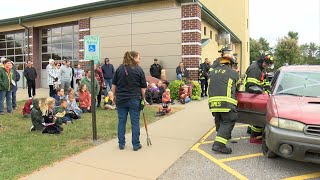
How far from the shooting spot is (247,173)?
197 inches

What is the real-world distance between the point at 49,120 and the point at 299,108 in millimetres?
5508

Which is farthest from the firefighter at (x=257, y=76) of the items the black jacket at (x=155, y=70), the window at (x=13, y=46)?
the window at (x=13, y=46)

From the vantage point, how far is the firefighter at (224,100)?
19.2 feet

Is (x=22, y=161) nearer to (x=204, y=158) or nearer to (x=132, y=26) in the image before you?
(x=204, y=158)

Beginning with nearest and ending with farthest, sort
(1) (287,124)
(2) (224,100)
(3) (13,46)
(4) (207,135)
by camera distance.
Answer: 1. (1) (287,124)
2. (2) (224,100)
3. (4) (207,135)
4. (3) (13,46)

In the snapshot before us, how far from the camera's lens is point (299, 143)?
14.6 feet

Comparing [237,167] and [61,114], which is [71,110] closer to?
[61,114]

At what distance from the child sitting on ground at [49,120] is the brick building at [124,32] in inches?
342

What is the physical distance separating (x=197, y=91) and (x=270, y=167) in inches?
358

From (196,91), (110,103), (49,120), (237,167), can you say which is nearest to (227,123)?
(237,167)

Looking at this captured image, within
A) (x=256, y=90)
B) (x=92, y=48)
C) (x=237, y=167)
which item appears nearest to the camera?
(x=237, y=167)

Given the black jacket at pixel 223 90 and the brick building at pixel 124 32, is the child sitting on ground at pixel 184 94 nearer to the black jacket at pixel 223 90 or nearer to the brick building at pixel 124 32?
the brick building at pixel 124 32

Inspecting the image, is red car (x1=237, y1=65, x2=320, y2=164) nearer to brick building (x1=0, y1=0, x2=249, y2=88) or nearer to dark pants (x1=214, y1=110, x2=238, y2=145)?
dark pants (x1=214, y1=110, x2=238, y2=145)

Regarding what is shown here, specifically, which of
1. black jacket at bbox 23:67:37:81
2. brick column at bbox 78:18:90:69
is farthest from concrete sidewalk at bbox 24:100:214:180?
brick column at bbox 78:18:90:69
